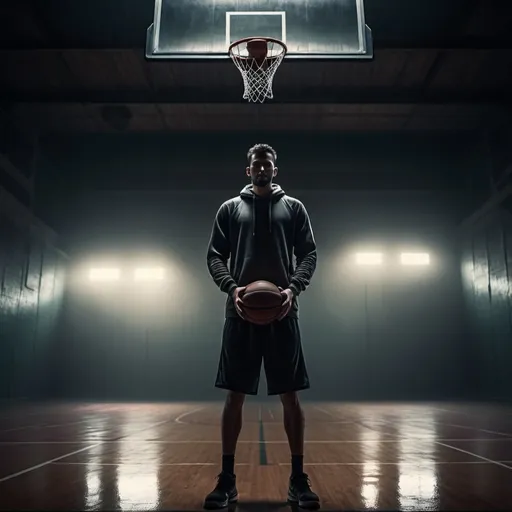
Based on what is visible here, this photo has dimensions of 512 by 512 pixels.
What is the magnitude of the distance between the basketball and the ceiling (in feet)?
15.3

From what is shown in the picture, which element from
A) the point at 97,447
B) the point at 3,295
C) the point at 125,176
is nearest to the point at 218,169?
the point at 125,176

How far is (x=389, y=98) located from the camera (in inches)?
324

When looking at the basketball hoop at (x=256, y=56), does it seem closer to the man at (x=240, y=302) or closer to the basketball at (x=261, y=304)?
the man at (x=240, y=302)

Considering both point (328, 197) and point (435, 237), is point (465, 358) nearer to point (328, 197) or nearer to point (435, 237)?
point (435, 237)

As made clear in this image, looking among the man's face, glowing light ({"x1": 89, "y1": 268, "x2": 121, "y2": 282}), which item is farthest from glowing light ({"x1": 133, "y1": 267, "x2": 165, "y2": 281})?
the man's face

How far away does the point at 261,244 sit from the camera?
216 centimetres

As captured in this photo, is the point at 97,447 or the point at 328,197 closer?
the point at 97,447

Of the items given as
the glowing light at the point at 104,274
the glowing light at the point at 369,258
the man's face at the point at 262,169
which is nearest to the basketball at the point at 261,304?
the man's face at the point at 262,169

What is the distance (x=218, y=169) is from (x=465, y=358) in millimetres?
6726

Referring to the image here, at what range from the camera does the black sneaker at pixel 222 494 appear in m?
1.85

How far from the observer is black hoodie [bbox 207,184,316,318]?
214 cm

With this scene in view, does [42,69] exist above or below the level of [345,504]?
above

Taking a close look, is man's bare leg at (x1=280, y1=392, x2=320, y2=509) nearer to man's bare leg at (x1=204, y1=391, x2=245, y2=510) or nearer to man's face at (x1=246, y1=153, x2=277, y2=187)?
man's bare leg at (x1=204, y1=391, x2=245, y2=510)

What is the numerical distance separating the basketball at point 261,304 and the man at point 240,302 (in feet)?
0.10
